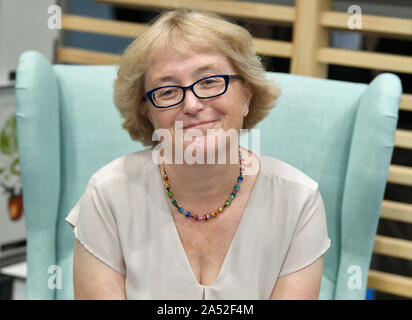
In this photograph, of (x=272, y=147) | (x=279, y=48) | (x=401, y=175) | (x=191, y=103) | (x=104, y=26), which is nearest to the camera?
(x=191, y=103)

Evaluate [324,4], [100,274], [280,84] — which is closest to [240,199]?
[100,274]

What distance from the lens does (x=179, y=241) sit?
54.1 inches

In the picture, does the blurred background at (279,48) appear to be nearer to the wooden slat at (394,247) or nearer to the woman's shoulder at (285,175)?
the wooden slat at (394,247)

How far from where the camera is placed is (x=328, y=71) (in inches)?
86.8

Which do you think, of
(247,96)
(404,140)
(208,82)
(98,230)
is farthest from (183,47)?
(404,140)

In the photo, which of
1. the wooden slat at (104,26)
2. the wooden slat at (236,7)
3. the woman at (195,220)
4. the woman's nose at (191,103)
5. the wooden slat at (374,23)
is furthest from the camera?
the wooden slat at (104,26)

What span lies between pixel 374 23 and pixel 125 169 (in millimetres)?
1009

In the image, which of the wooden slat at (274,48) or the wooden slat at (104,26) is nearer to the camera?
the wooden slat at (274,48)

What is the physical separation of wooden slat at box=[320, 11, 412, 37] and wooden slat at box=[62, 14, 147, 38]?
68 centimetres

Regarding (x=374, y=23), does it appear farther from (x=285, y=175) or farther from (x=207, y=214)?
(x=207, y=214)

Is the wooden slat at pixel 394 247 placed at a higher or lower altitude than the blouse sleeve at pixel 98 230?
lower

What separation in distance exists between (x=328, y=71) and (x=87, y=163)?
0.99 meters

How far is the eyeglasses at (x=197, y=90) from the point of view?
4.05ft

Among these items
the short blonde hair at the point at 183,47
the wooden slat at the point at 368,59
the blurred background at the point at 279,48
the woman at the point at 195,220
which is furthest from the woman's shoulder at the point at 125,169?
the wooden slat at the point at 368,59
